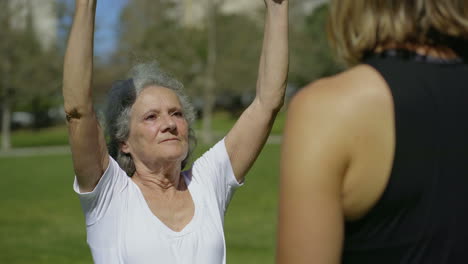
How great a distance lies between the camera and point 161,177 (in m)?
3.49

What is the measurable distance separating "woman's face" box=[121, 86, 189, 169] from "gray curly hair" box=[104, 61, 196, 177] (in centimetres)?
3

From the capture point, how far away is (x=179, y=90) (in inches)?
149

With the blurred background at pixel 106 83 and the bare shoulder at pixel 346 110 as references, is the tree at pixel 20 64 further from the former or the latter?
the bare shoulder at pixel 346 110

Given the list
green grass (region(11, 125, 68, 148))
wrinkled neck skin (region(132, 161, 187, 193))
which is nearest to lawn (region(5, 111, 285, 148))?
green grass (region(11, 125, 68, 148))

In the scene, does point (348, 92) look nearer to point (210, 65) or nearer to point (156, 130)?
point (156, 130)

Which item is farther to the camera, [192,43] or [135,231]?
[192,43]

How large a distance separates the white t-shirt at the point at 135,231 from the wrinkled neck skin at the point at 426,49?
1780 mm

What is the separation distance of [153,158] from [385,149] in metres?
2.11

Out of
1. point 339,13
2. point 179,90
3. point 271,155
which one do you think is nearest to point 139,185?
point 179,90

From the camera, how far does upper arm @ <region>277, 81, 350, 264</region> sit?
4.92 feet

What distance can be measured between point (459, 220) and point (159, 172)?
83.7 inches

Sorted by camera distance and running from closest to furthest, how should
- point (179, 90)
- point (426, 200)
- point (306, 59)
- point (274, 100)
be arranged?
point (426, 200)
point (274, 100)
point (179, 90)
point (306, 59)

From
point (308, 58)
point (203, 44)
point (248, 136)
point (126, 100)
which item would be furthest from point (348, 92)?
point (308, 58)

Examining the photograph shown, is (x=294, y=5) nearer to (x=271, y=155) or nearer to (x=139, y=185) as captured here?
(x=271, y=155)
